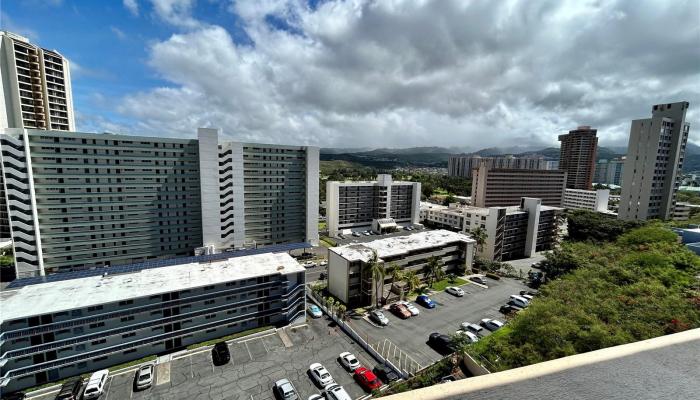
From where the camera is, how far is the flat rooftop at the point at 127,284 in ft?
85.6

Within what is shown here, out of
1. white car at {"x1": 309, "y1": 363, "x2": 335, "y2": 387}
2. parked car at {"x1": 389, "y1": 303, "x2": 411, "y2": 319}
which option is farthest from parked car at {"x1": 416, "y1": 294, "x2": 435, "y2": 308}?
white car at {"x1": 309, "y1": 363, "x2": 335, "y2": 387}

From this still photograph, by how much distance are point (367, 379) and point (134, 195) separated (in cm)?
5143

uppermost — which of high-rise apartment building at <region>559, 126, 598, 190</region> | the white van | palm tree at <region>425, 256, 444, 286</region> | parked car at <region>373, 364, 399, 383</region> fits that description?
high-rise apartment building at <region>559, 126, 598, 190</region>

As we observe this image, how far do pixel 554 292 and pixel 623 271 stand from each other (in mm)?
7029

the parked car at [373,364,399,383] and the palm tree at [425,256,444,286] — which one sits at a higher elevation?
the palm tree at [425,256,444,286]

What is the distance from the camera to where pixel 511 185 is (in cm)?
10531

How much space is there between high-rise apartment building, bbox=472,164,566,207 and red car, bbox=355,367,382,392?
90.0 meters

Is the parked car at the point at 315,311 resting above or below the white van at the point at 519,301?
below

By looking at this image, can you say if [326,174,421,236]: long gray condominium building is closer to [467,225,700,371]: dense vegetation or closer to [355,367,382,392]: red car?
[355,367,382,392]: red car

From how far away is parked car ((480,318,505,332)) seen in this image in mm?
35469

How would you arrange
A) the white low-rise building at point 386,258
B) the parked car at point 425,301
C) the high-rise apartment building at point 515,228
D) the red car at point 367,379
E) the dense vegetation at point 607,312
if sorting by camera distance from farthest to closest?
the high-rise apartment building at point 515,228
the parked car at point 425,301
the white low-rise building at point 386,258
the red car at point 367,379
the dense vegetation at point 607,312

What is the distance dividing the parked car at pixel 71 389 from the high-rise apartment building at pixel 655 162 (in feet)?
347

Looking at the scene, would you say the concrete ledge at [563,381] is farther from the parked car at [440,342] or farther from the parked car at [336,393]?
the parked car at [440,342]

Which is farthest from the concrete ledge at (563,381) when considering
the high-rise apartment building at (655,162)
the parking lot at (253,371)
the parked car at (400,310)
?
the high-rise apartment building at (655,162)
